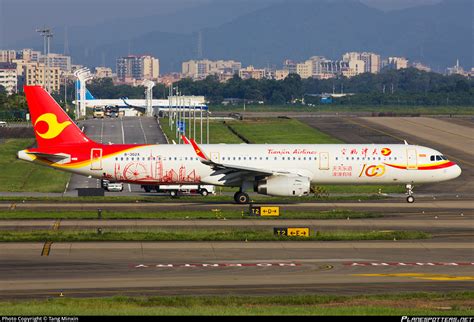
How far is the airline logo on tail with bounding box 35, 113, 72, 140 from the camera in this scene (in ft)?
Result: 229

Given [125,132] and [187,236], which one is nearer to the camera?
[187,236]

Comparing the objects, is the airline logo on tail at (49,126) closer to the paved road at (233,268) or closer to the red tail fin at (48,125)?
the red tail fin at (48,125)

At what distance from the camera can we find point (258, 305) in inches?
1346

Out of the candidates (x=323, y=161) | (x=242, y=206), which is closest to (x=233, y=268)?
(x=242, y=206)

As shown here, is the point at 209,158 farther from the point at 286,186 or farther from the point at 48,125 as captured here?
the point at 48,125

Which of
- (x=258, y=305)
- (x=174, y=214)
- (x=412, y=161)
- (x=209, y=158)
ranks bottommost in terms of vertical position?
(x=174, y=214)

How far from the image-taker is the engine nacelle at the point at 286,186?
2670 inches

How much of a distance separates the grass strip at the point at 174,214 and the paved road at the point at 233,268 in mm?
11246

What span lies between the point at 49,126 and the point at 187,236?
2175cm

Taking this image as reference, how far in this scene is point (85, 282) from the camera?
128 feet

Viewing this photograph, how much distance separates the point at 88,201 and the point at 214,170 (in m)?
9.69

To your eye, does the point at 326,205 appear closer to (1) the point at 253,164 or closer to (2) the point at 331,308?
(1) the point at 253,164

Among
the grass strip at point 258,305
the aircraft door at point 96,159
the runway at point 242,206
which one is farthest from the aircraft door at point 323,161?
the grass strip at point 258,305

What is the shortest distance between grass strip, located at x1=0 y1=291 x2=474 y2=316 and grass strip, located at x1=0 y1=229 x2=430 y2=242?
1520 centimetres
